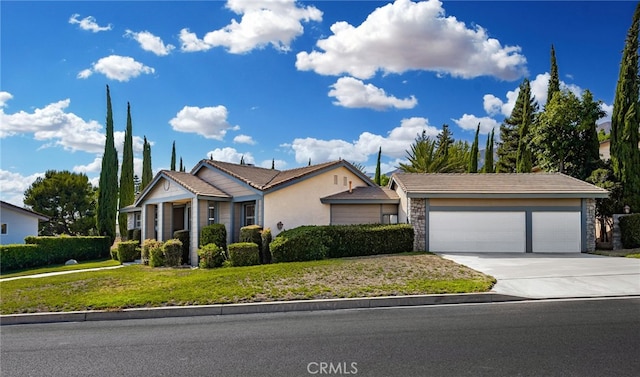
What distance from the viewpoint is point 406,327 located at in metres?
6.66

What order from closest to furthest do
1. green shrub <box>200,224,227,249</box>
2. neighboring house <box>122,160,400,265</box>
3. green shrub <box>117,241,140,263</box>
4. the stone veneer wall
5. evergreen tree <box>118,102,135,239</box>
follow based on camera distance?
1. green shrub <box>200,224,227,249</box>
2. the stone veneer wall
3. neighboring house <box>122,160,400,265</box>
4. green shrub <box>117,241,140,263</box>
5. evergreen tree <box>118,102,135,239</box>

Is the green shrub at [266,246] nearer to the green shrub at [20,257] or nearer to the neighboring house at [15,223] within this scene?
the green shrub at [20,257]

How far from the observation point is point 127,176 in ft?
105

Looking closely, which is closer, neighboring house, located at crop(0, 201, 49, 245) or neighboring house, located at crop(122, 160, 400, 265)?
neighboring house, located at crop(122, 160, 400, 265)

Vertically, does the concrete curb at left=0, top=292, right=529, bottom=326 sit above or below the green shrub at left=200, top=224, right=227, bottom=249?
below

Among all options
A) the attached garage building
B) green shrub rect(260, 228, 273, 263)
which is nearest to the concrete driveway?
the attached garage building

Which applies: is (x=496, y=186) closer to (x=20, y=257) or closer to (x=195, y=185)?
(x=195, y=185)

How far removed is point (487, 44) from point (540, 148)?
40.3 ft

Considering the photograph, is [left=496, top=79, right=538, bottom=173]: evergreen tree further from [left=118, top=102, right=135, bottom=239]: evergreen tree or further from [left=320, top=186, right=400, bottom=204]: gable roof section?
[left=118, top=102, right=135, bottom=239]: evergreen tree

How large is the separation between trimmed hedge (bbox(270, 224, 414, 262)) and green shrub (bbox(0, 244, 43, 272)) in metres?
13.3

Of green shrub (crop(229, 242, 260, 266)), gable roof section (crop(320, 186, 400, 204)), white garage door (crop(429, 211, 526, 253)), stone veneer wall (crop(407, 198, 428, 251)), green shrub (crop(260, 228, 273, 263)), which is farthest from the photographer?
gable roof section (crop(320, 186, 400, 204))

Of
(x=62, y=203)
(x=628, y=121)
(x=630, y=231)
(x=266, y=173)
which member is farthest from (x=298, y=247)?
(x=62, y=203)

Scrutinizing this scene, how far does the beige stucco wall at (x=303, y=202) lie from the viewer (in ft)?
57.7

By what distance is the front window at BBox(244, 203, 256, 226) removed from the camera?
18.6 metres
